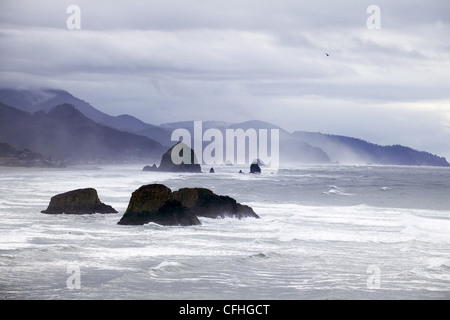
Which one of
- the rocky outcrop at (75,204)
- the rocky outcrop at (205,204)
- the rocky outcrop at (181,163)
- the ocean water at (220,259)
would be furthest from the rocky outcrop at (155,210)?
the rocky outcrop at (181,163)

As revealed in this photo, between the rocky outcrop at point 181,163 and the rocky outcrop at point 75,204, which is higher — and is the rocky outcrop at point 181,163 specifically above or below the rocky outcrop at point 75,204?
above

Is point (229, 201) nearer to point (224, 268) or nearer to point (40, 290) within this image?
point (224, 268)

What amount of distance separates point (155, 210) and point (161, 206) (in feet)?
1.15

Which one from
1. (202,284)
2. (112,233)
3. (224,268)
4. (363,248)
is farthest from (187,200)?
(202,284)

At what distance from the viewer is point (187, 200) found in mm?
37406

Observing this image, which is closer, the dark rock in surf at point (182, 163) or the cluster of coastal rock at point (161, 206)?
the cluster of coastal rock at point (161, 206)

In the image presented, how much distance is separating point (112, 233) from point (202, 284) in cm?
1149

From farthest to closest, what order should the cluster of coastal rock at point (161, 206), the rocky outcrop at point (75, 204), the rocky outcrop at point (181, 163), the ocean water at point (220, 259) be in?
the rocky outcrop at point (181, 163)
the rocky outcrop at point (75, 204)
the cluster of coastal rock at point (161, 206)
the ocean water at point (220, 259)

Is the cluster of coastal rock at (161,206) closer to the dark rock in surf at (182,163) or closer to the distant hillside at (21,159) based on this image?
the dark rock in surf at (182,163)

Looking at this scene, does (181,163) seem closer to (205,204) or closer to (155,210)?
(205,204)

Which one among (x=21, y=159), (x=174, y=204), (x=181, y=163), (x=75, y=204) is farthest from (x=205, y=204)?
(x=21, y=159)

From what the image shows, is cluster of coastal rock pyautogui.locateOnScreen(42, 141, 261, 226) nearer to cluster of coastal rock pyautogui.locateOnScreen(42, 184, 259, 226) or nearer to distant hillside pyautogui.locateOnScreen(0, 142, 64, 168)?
cluster of coastal rock pyautogui.locateOnScreen(42, 184, 259, 226)

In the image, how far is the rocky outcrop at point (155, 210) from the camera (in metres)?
32.4
